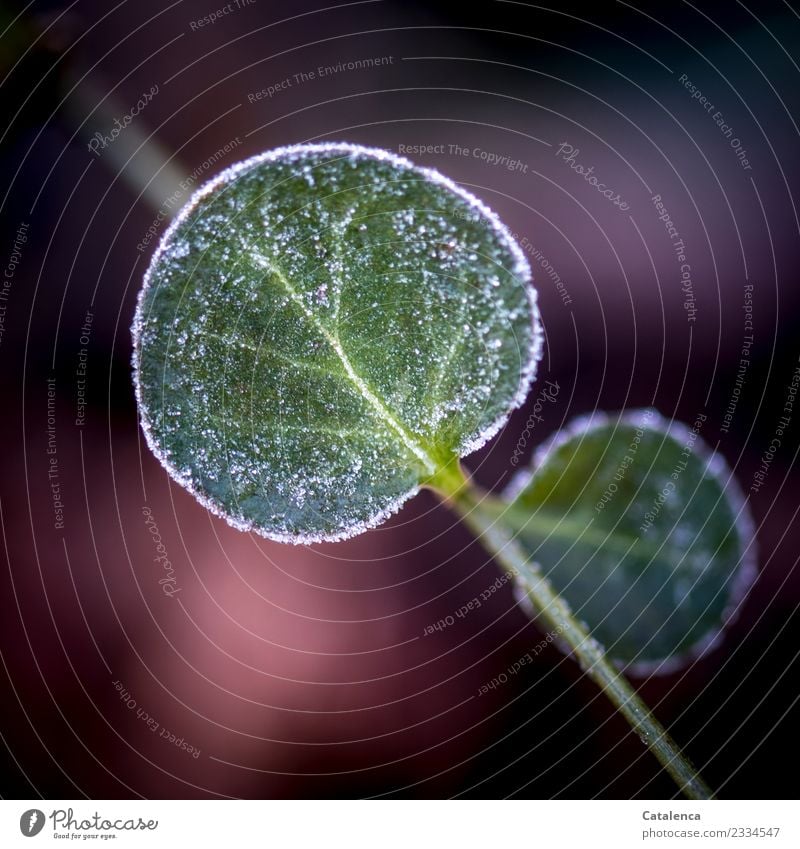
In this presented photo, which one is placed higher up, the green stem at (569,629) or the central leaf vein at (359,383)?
the central leaf vein at (359,383)

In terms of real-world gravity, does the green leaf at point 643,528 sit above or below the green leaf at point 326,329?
below

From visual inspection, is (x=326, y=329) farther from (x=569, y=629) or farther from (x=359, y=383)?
(x=569, y=629)

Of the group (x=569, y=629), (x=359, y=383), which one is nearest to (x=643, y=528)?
(x=569, y=629)

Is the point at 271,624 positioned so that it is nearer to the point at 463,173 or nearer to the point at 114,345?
the point at 114,345

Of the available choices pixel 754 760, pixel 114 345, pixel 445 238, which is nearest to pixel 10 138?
pixel 114 345
